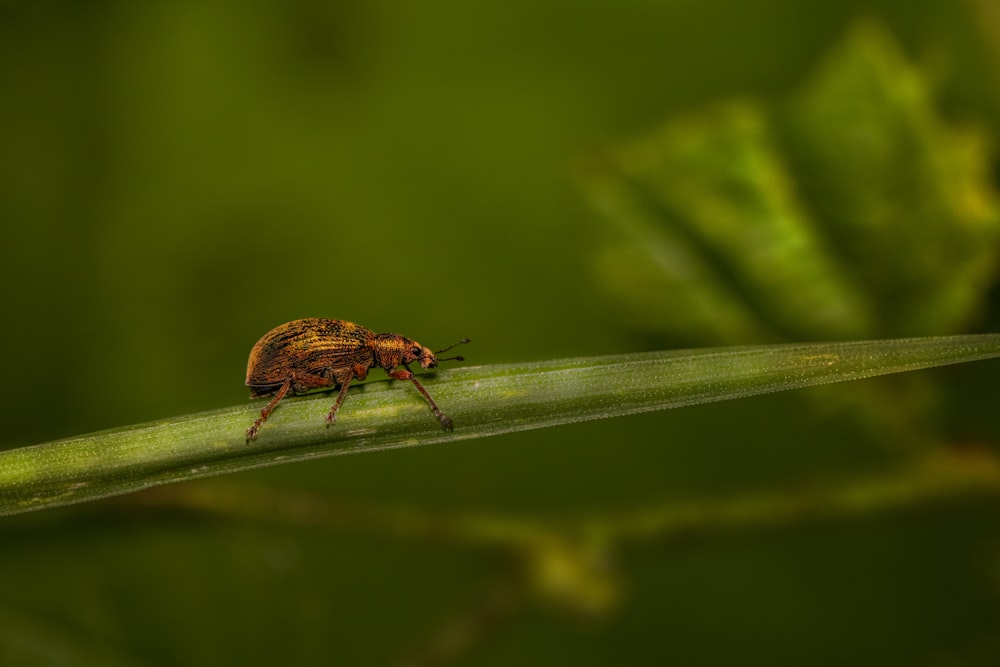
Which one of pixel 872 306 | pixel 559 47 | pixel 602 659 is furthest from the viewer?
pixel 559 47

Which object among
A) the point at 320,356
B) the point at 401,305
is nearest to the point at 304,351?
the point at 320,356

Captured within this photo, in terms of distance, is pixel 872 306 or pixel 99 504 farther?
pixel 99 504

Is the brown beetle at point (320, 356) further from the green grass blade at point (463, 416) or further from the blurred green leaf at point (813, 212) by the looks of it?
the blurred green leaf at point (813, 212)

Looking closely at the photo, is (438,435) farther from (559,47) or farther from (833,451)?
(559,47)

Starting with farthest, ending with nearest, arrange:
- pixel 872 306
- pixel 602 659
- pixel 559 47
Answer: pixel 559 47
pixel 602 659
pixel 872 306

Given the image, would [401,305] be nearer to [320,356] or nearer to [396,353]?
[396,353]

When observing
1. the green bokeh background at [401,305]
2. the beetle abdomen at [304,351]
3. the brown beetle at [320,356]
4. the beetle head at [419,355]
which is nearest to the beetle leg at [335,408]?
the brown beetle at [320,356]

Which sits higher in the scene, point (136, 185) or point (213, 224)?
point (136, 185)

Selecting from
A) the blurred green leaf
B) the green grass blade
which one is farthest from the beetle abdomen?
the blurred green leaf

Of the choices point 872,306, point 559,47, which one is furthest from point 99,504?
point 872,306
